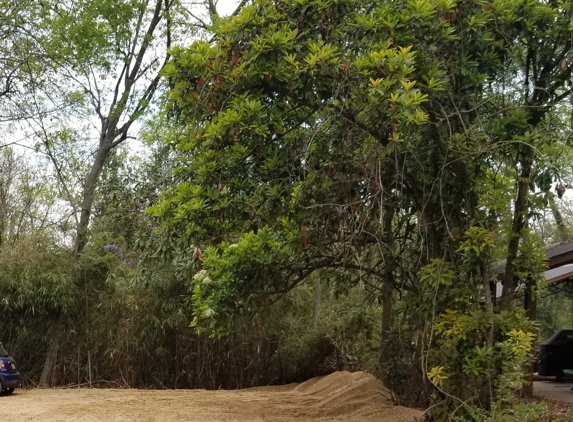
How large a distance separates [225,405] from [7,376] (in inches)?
187

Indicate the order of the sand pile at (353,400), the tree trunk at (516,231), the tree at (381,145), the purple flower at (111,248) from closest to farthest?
the tree at (381,145), the tree trunk at (516,231), the sand pile at (353,400), the purple flower at (111,248)

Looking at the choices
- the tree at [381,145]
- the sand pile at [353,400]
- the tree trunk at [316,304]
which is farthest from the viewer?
the tree trunk at [316,304]

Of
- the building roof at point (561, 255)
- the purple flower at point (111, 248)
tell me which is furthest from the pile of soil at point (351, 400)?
the purple flower at point (111, 248)

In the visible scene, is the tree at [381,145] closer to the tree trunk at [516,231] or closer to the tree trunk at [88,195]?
the tree trunk at [516,231]

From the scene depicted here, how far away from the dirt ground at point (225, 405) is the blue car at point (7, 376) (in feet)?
0.65

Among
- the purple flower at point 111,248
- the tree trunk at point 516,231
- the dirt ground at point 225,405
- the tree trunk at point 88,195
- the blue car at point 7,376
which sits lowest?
the dirt ground at point 225,405

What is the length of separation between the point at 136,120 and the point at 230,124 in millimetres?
10409

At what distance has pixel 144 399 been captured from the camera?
403 inches

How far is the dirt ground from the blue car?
0.20 metres

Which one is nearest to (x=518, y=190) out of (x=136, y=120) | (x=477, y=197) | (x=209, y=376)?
(x=477, y=197)

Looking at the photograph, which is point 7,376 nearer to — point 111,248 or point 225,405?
point 111,248

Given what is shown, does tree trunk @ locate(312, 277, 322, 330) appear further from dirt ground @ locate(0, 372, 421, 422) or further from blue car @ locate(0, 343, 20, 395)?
blue car @ locate(0, 343, 20, 395)

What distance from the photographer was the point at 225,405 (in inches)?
376

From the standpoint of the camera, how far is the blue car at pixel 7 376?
38.5 feet
